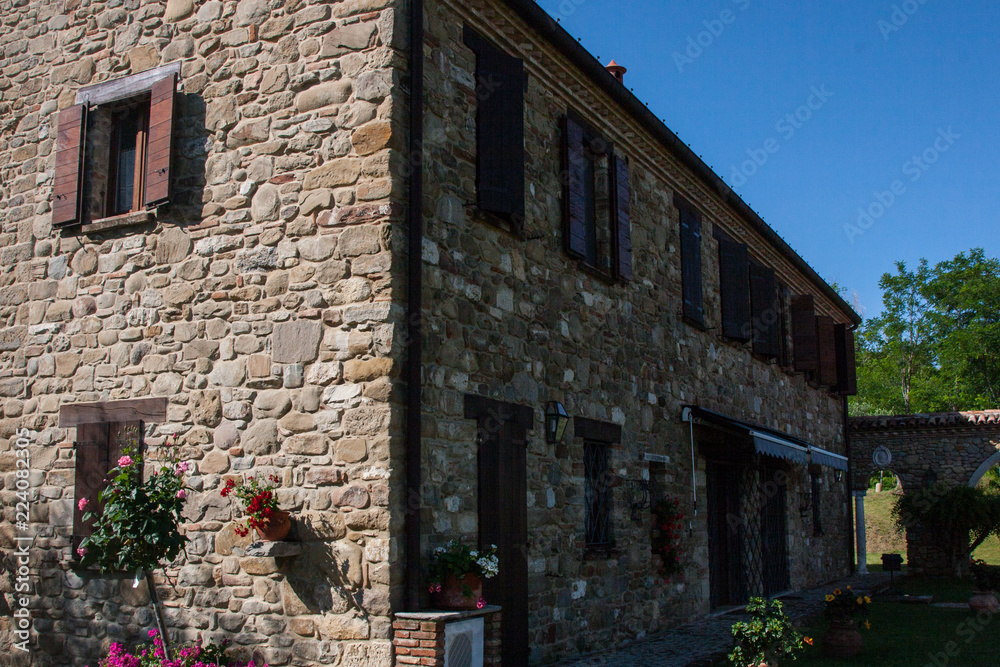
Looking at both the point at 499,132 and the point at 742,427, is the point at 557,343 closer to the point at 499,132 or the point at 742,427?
the point at 499,132

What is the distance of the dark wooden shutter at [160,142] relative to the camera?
7902 mm

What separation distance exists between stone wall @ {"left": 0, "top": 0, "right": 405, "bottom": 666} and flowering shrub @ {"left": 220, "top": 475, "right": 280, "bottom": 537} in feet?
0.51

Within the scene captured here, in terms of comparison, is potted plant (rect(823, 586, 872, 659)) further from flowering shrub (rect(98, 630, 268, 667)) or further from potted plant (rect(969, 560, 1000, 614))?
flowering shrub (rect(98, 630, 268, 667))

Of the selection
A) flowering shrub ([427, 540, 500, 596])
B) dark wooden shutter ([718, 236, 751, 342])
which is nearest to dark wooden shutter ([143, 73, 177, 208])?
flowering shrub ([427, 540, 500, 596])

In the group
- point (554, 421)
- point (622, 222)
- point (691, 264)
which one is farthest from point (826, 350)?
point (554, 421)

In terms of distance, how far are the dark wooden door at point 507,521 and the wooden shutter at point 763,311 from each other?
26.3 ft

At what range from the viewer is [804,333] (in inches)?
703

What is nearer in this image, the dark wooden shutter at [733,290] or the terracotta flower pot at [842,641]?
the terracotta flower pot at [842,641]

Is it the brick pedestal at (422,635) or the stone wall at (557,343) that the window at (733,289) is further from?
the brick pedestal at (422,635)

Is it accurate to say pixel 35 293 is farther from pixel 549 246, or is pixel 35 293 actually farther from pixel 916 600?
pixel 916 600

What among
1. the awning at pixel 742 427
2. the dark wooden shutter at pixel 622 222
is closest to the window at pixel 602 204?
the dark wooden shutter at pixel 622 222

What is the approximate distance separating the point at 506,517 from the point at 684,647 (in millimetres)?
3128

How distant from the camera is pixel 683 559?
11.4m

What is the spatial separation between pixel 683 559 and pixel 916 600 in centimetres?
684
